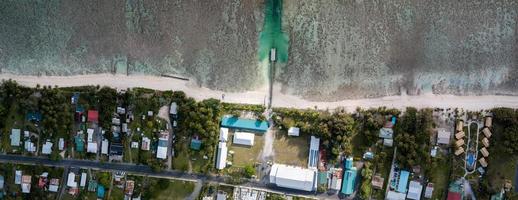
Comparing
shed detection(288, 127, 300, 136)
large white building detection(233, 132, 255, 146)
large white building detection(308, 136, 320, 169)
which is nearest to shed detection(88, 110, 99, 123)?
large white building detection(233, 132, 255, 146)

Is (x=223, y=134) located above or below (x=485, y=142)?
below

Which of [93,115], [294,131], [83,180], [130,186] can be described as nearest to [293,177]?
[294,131]

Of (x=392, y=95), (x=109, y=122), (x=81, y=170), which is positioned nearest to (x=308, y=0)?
(x=392, y=95)

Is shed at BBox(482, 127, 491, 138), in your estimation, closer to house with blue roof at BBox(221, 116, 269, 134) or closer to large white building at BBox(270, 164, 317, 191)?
large white building at BBox(270, 164, 317, 191)

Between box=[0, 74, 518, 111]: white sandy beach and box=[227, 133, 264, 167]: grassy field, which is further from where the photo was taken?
box=[227, 133, 264, 167]: grassy field

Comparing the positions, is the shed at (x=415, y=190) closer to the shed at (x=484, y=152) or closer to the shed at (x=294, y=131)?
the shed at (x=484, y=152)

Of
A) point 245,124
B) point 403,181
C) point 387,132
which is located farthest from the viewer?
point 245,124

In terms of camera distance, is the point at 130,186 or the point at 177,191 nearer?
the point at 177,191

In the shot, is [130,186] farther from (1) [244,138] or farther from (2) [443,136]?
(2) [443,136]
